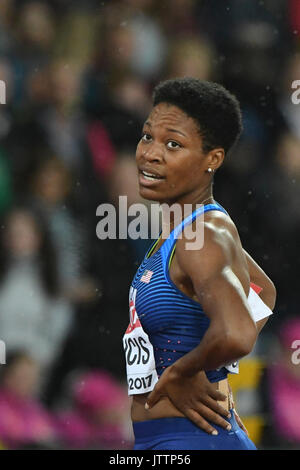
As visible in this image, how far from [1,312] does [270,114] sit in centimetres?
252

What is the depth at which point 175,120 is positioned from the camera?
342 centimetres

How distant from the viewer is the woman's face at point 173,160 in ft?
11.2

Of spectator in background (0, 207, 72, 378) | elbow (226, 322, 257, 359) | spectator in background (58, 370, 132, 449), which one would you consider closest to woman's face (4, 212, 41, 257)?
spectator in background (0, 207, 72, 378)

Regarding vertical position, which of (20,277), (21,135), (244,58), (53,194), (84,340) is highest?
(244,58)

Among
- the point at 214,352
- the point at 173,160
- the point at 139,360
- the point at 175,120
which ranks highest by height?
the point at 175,120

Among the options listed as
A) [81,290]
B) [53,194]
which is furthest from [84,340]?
[53,194]

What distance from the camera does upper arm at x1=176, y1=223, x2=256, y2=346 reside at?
291 cm

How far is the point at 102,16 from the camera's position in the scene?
6566mm

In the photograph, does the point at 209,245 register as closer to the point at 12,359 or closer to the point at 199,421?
the point at 199,421

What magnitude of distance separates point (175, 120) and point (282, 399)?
3057 millimetres

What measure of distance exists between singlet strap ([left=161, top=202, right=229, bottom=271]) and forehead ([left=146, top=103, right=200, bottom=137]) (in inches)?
11.2

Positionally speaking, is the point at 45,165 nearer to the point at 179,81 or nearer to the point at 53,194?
the point at 53,194

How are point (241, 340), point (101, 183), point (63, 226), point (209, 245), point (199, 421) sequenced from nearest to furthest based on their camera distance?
1. point (241, 340)
2. point (209, 245)
3. point (199, 421)
4. point (63, 226)
5. point (101, 183)

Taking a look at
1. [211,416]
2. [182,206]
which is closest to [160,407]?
[211,416]
